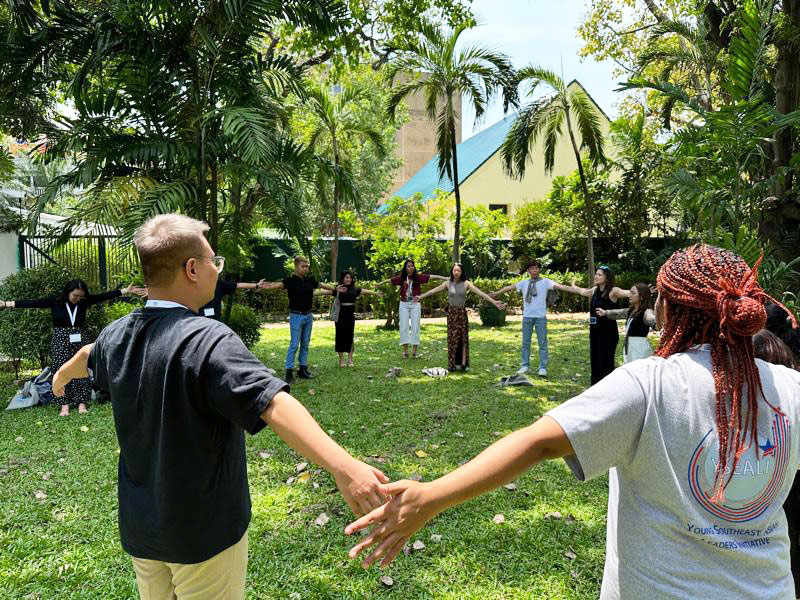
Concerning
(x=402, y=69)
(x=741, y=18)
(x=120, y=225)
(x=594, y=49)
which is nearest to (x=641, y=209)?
(x=594, y=49)

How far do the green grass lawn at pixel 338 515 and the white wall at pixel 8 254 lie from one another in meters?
4.57

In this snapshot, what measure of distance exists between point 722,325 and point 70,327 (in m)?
8.34

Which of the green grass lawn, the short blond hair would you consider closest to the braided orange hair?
the short blond hair

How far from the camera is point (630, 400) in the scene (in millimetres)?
1485

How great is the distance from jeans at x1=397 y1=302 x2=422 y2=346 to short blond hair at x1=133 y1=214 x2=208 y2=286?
9559 mm

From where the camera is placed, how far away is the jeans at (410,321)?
1163 centimetres

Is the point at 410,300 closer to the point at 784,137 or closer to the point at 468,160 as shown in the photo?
the point at 784,137

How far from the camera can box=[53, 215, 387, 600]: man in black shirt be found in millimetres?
1820

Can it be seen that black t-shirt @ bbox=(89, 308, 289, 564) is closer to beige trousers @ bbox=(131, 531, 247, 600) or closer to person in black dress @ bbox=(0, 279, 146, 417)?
beige trousers @ bbox=(131, 531, 247, 600)

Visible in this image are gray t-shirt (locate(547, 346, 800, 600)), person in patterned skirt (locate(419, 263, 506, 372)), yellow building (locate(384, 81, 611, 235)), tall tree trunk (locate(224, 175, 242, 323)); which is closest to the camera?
gray t-shirt (locate(547, 346, 800, 600))

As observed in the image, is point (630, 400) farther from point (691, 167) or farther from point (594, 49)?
point (594, 49)

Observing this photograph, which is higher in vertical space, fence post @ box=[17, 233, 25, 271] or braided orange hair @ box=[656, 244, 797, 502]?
fence post @ box=[17, 233, 25, 271]

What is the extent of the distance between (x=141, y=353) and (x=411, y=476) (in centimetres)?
359

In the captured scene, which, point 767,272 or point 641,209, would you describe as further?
point 641,209
